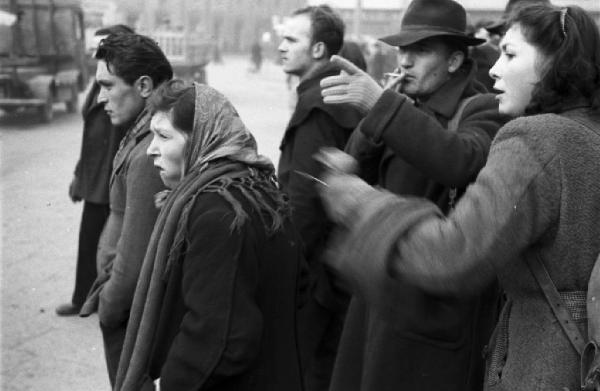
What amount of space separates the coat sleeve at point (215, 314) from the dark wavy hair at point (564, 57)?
2.92 feet

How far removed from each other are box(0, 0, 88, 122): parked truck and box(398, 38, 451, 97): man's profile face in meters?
14.4

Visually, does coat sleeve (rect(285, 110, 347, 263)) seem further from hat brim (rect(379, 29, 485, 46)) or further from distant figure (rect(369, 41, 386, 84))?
distant figure (rect(369, 41, 386, 84))

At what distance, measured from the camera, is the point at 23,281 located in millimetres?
6660

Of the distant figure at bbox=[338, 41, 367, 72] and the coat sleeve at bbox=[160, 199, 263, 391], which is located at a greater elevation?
the coat sleeve at bbox=[160, 199, 263, 391]

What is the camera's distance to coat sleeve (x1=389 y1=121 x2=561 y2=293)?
5.48 feet

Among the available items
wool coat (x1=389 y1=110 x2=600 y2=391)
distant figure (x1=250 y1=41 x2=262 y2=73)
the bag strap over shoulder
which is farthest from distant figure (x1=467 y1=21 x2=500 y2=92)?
distant figure (x1=250 y1=41 x2=262 y2=73)

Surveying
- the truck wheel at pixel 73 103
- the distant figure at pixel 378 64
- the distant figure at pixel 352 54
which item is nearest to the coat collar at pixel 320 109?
the distant figure at pixel 352 54

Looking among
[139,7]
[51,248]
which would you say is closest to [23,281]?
[51,248]

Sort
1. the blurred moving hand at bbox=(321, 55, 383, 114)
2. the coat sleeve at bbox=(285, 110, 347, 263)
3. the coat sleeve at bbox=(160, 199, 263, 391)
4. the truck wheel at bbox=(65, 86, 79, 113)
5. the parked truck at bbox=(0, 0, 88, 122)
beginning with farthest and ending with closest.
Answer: the truck wheel at bbox=(65, 86, 79, 113), the parked truck at bbox=(0, 0, 88, 122), the coat sleeve at bbox=(285, 110, 347, 263), the blurred moving hand at bbox=(321, 55, 383, 114), the coat sleeve at bbox=(160, 199, 263, 391)

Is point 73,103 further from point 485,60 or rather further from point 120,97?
point 120,97

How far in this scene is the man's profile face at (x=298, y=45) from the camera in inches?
187

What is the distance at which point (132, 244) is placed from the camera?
306cm

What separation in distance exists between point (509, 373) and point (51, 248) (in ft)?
20.4

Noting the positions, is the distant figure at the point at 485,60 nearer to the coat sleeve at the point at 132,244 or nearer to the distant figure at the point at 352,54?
the distant figure at the point at 352,54
